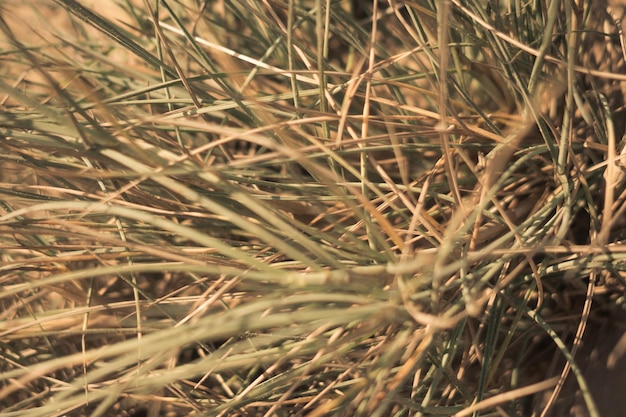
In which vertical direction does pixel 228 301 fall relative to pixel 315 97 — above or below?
below

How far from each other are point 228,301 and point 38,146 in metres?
0.26

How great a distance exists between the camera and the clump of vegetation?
0.48 meters

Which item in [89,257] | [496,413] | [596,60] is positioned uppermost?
[596,60]

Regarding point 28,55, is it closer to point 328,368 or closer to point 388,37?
point 328,368

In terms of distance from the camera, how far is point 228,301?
0.69 metres

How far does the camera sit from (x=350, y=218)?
0.67m

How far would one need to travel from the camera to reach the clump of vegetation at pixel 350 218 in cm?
48

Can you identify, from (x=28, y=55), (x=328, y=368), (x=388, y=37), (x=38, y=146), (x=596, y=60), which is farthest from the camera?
(x=388, y=37)

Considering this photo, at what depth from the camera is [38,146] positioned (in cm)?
53

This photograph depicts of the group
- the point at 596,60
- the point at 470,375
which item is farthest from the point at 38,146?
the point at 596,60

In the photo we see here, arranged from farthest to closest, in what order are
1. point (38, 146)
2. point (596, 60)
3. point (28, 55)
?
point (596, 60)
point (38, 146)
point (28, 55)

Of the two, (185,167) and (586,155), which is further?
(586,155)

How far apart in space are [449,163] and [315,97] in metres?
0.29

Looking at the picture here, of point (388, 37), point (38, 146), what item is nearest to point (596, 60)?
point (388, 37)
